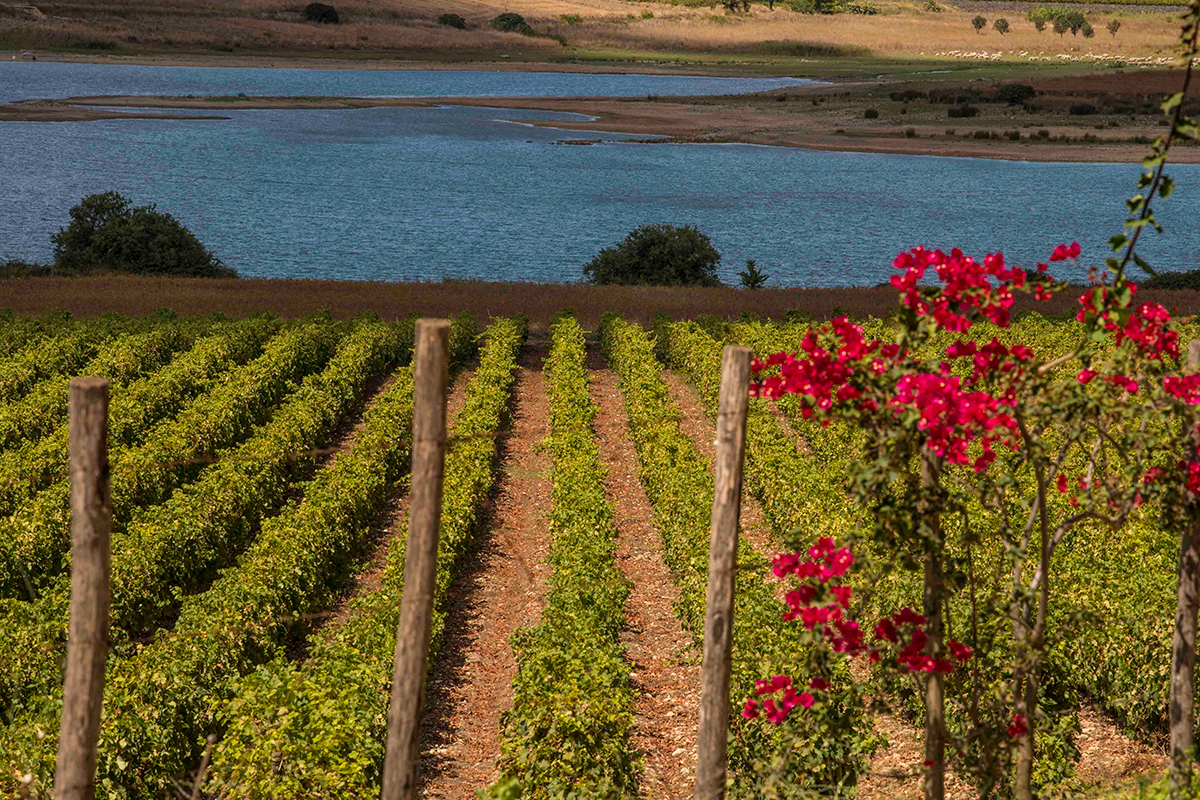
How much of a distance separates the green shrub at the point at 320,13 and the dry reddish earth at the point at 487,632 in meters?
168

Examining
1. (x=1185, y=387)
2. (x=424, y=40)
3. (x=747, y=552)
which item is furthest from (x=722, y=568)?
(x=424, y=40)

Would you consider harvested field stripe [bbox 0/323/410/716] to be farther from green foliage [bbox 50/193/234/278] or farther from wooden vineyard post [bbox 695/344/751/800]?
green foliage [bbox 50/193/234/278]

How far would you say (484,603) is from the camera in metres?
15.1

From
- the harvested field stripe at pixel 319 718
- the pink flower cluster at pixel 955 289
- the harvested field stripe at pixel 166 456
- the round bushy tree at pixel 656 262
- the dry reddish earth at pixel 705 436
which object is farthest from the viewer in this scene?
the round bushy tree at pixel 656 262

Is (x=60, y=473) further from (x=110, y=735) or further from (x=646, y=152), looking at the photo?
(x=646, y=152)

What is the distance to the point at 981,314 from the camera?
575cm

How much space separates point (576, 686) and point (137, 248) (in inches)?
1759

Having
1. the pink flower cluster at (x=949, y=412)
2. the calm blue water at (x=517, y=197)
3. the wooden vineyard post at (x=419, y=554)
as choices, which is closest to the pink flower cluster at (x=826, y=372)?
the pink flower cluster at (x=949, y=412)

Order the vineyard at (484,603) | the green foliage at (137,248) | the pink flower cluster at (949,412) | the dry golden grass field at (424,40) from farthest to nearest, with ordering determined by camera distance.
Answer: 1. the dry golden grass field at (424,40)
2. the green foliage at (137,248)
3. the vineyard at (484,603)
4. the pink flower cluster at (949,412)

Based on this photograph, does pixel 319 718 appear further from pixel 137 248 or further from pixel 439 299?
pixel 137 248

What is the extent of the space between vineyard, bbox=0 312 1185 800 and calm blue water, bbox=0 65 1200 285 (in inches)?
1493

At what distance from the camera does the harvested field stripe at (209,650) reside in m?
8.96

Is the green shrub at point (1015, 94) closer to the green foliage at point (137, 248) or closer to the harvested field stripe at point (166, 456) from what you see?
the green foliage at point (137, 248)

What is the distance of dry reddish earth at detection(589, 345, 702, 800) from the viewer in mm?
10742
